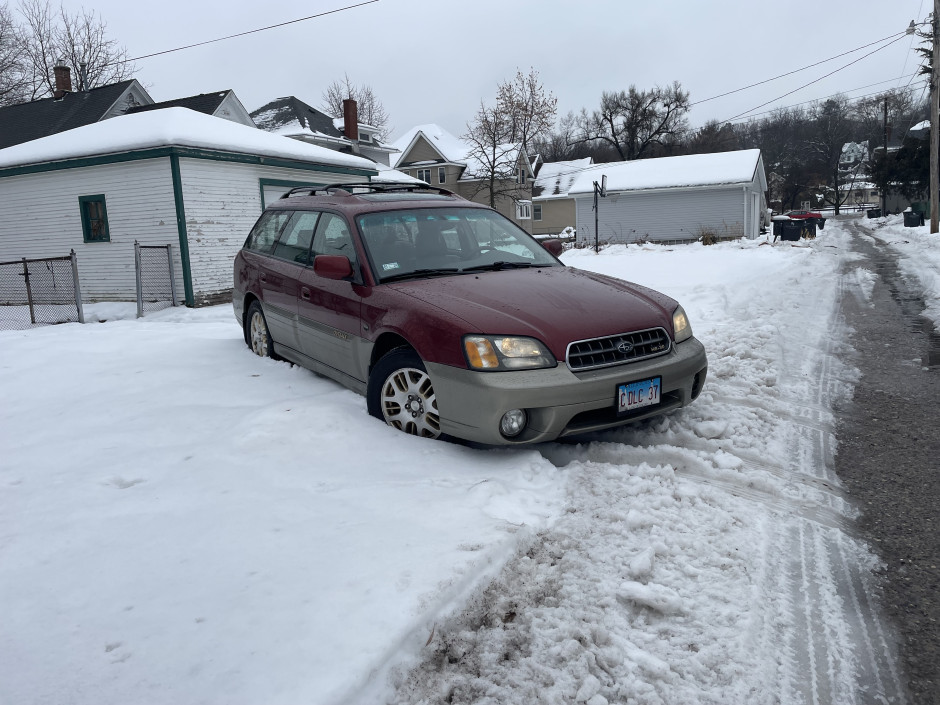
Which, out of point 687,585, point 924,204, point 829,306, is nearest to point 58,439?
point 687,585

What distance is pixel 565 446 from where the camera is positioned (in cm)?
408

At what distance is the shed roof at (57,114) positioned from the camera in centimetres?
Answer: 2484

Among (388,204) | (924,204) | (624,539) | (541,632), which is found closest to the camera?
(541,632)

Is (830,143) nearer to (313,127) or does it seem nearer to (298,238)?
(313,127)

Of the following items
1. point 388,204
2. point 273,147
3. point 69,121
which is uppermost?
point 69,121

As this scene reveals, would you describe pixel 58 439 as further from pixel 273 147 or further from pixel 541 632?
pixel 273 147

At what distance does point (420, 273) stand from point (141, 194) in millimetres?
11015

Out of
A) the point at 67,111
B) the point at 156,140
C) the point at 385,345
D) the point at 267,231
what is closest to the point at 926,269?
the point at 267,231

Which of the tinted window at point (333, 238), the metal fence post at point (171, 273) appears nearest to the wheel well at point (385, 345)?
the tinted window at point (333, 238)

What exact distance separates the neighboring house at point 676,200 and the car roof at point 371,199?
2965cm

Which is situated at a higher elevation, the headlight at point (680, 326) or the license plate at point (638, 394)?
the headlight at point (680, 326)

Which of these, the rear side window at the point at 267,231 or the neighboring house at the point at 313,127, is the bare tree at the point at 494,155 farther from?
the rear side window at the point at 267,231

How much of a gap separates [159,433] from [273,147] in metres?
12.0

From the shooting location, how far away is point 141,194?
13.2m
